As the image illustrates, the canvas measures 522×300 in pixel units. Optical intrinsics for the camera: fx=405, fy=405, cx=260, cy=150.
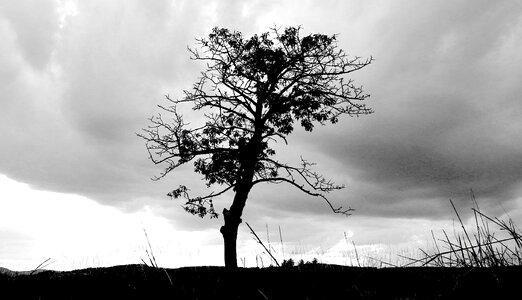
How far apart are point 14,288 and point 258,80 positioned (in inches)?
466

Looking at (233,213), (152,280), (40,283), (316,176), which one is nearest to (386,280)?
(152,280)

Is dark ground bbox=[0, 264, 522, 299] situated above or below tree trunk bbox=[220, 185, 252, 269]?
below

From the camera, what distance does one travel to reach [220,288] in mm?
4324

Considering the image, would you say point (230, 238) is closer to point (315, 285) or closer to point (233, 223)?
point (233, 223)

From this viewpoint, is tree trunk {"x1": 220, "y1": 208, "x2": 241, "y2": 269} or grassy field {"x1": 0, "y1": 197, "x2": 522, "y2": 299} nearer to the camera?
grassy field {"x1": 0, "y1": 197, "x2": 522, "y2": 299}

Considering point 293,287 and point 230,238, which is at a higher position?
point 230,238

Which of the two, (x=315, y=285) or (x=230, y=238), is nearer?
(x=315, y=285)

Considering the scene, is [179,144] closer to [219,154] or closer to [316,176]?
[219,154]

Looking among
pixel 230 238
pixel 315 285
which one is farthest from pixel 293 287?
pixel 230 238

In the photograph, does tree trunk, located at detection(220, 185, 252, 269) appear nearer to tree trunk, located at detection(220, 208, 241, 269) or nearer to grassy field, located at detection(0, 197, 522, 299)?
tree trunk, located at detection(220, 208, 241, 269)

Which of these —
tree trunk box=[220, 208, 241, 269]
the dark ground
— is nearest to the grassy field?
the dark ground

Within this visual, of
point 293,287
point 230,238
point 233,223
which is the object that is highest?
point 233,223

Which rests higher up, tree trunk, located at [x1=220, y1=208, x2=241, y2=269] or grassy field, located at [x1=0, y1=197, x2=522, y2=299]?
tree trunk, located at [x1=220, y1=208, x2=241, y2=269]

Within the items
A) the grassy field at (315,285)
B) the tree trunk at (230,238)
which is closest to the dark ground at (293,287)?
the grassy field at (315,285)
